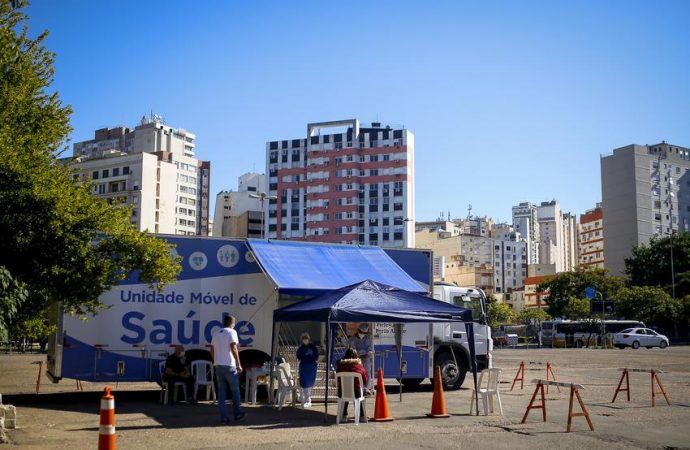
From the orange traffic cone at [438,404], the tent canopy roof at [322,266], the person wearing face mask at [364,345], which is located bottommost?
the orange traffic cone at [438,404]

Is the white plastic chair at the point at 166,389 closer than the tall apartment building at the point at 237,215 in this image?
Yes

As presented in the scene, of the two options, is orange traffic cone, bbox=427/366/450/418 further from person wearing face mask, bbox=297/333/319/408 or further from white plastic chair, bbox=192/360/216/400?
white plastic chair, bbox=192/360/216/400

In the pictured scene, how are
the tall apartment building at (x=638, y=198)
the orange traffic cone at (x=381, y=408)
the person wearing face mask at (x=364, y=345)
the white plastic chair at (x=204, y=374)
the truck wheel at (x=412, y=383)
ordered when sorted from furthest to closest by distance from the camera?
the tall apartment building at (x=638, y=198) → the truck wheel at (x=412, y=383) → the person wearing face mask at (x=364, y=345) → the white plastic chair at (x=204, y=374) → the orange traffic cone at (x=381, y=408)

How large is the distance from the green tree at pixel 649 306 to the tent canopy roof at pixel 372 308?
224 ft

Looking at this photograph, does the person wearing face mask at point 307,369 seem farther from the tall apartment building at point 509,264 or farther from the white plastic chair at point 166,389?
the tall apartment building at point 509,264

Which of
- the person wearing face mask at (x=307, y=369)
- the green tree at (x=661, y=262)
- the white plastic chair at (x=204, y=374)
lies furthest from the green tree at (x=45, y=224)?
the green tree at (x=661, y=262)

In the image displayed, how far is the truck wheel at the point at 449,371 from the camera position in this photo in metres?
19.9

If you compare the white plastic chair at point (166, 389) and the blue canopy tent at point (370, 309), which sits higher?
the blue canopy tent at point (370, 309)

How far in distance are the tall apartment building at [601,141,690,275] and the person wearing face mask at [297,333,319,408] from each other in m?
118

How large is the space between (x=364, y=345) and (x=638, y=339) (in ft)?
166

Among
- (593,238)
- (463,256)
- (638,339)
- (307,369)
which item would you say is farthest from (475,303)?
(593,238)

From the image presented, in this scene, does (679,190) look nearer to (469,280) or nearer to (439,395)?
(469,280)

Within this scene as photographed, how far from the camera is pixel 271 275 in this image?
1672 cm

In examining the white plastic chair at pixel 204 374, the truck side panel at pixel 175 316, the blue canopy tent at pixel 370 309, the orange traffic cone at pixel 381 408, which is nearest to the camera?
the orange traffic cone at pixel 381 408
